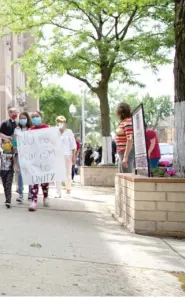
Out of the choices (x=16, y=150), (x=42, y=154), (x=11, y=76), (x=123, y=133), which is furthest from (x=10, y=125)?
(x=11, y=76)

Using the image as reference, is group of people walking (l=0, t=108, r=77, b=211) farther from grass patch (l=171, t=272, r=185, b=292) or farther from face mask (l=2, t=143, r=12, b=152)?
grass patch (l=171, t=272, r=185, b=292)

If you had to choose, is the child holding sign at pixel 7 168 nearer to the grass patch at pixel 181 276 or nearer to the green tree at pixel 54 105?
the grass patch at pixel 181 276

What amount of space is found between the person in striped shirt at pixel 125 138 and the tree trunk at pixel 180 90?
0.87 m

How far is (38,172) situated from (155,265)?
3565 millimetres

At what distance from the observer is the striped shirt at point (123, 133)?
7.23m

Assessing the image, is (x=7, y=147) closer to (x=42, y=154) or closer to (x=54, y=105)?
(x=42, y=154)

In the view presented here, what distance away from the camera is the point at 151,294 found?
3.44 metres

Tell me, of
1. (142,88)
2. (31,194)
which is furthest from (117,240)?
(142,88)

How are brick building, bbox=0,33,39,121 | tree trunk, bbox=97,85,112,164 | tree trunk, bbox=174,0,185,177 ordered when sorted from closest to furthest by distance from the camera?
1. tree trunk, bbox=174,0,185,177
2. tree trunk, bbox=97,85,112,164
3. brick building, bbox=0,33,39,121

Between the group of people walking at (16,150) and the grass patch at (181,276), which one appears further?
the group of people walking at (16,150)

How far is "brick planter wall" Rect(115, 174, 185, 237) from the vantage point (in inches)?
224

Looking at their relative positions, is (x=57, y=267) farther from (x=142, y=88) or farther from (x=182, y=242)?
(x=142, y=88)

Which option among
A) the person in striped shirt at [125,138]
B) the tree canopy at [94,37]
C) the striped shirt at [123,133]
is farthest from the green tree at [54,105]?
the striped shirt at [123,133]

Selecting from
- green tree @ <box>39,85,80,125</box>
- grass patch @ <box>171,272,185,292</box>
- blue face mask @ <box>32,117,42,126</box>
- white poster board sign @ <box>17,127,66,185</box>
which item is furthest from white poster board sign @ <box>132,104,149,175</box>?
green tree @ <box>39,85,80,125</box>
